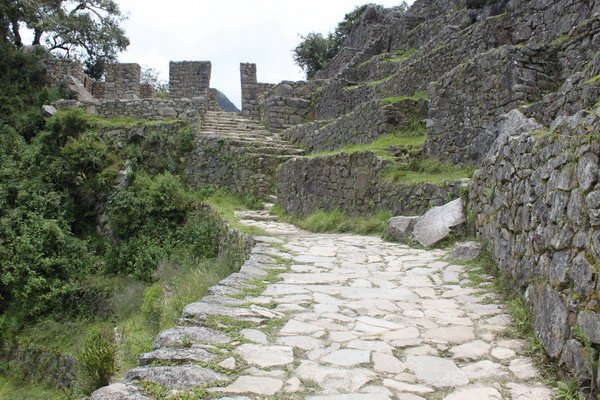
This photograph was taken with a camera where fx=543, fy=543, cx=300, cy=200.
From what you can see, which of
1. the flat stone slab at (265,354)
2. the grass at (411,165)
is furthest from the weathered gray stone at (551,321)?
the grass at (411,165)

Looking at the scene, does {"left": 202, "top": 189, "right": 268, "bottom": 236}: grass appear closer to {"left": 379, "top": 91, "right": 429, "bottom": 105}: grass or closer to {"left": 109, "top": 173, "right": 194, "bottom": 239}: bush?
{"left": 109, "top": 173, "right": 194, "bottom": 239}: bush

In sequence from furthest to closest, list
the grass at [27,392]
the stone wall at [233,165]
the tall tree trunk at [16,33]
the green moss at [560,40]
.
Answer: the tall tree trunk at [16,33] → the stone wall at [233,165] → the grass at [27,392] → the green moss at [560,40]

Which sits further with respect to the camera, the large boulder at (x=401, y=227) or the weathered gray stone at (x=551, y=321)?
the large boulder at (x=401, y=227)

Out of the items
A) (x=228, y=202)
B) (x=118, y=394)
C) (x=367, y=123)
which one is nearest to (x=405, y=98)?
(x=367, y=123)

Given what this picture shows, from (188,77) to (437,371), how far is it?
21360 millimetres

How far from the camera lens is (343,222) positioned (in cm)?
1005

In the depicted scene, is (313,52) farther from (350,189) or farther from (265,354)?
(265,354)

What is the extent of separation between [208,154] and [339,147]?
11.9 ft

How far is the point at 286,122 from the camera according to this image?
18203mm

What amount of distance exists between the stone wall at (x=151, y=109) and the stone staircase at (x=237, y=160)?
63 cm

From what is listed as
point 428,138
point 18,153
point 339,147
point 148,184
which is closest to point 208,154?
point 148,184

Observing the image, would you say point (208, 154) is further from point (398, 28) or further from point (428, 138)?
point (398, 28)

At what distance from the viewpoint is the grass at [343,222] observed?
9297 mm

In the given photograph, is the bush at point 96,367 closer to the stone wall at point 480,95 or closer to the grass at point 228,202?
the grass at point 228,202
